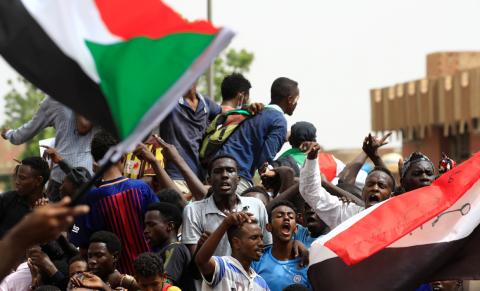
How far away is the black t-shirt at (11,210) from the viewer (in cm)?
1089

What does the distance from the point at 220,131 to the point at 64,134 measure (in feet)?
4.18

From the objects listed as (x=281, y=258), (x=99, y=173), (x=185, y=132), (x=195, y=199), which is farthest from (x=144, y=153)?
(x=99, y=173)

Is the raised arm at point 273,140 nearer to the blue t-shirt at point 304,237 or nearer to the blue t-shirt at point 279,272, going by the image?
the blue t-shirt at point 304,237

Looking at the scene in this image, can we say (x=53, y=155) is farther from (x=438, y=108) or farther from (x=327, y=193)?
(x=438, y=108)

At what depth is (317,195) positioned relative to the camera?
10391 mm

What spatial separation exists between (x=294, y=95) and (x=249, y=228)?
2.85 meters

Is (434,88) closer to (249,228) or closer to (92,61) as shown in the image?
(249,228)

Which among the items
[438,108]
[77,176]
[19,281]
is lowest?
[438,108]

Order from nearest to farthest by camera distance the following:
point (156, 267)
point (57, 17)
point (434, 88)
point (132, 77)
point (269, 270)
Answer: point (132, 77) → point (57, 17) → point (156, 267) → point (269, 270) → point (434, 88)

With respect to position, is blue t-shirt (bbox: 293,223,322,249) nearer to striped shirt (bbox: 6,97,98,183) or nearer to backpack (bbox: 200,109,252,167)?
backpack (bbox: 200,109,252,167)

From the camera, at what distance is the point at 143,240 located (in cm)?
1043

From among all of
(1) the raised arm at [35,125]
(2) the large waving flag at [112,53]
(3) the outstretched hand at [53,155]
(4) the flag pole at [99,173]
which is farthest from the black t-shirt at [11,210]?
(4) the flag pole at [99,173]

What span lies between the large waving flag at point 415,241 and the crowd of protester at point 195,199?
0.37 m

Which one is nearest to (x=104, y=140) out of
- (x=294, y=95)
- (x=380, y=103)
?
(x=294, y=95)
